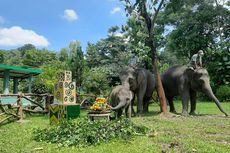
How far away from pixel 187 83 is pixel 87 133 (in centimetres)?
759

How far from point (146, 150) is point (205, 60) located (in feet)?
79.8

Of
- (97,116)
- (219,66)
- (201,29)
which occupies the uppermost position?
(201,29)

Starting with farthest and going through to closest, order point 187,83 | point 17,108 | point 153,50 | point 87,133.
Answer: point 153,50
point 187,83
point 17,108
point 87,133

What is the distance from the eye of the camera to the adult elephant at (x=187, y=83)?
13.1m

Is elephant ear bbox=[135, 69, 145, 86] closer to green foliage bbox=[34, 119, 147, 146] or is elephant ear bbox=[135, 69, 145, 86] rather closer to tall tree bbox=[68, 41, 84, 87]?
green foliage bbox=[34, 119, 147, 146]

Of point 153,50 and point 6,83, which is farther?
point 6,83

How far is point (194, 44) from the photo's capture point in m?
28.9

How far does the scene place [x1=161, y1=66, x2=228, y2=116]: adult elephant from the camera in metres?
13.1

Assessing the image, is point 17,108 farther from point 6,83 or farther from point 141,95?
point 6,83

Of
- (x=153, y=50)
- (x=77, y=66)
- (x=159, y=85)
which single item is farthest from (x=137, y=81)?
(x=77, y=66)

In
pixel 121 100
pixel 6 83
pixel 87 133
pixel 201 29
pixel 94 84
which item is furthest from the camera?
pixel 201 29

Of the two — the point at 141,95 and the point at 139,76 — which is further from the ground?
the point at 139,76

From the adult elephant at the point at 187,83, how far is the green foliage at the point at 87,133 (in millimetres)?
5594

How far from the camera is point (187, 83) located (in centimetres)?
1367
